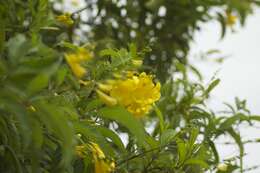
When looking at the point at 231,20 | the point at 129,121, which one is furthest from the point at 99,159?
the point at 231,20

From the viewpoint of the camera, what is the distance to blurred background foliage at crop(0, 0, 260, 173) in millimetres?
673

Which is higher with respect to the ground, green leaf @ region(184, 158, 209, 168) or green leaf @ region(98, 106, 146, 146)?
green leaf @ region(98, 106, 146, 146)

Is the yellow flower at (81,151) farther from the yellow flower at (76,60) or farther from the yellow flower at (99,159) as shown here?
the yellow flower at (76,60)

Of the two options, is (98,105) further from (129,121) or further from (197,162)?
(197,162)

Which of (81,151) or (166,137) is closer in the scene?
(81,151)

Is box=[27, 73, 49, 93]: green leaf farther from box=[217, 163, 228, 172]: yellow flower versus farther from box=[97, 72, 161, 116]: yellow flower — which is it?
box=[217, 163, 228, 172]: yellow flower

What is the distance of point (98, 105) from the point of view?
0.96 metres

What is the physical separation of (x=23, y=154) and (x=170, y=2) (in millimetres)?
1386

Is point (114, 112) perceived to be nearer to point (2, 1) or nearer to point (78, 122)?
point (78, 122)

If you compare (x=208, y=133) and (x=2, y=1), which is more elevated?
(x=2, y=1)

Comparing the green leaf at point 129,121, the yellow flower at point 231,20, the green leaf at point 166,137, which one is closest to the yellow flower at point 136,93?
the green leaf at point 129,121

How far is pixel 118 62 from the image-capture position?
102 cm

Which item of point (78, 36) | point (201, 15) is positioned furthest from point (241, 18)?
point (78, 36)

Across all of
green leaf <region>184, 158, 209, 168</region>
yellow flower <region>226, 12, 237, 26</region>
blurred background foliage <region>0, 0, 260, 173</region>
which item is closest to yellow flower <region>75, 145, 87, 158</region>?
blurred background foliage <region>0, 0, 260, 173</region>
